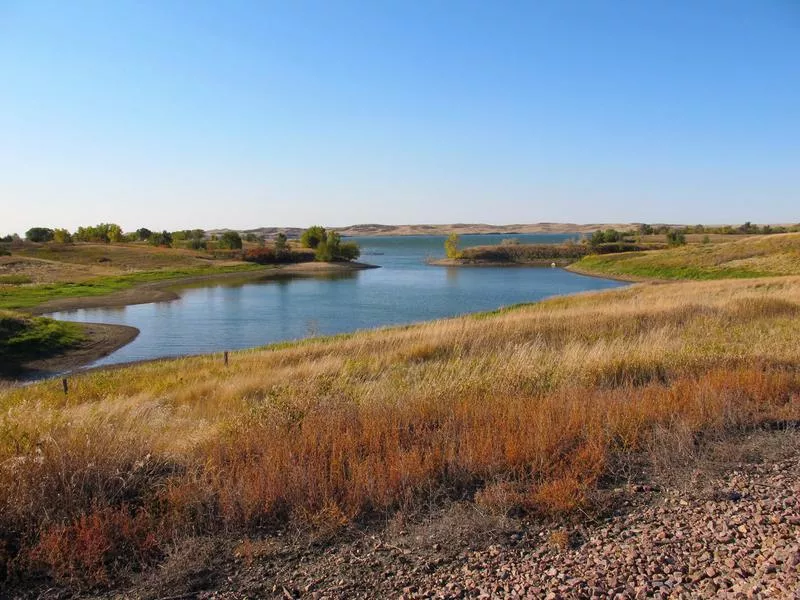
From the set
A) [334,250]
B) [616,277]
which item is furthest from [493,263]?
[616,277]

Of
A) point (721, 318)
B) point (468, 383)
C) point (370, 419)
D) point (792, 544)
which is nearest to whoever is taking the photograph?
point (792, 544)

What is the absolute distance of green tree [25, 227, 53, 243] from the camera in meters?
138

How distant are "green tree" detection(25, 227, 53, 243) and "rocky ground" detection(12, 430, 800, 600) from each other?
159 m

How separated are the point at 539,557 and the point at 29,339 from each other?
3225cm

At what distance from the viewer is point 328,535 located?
13.6 feet

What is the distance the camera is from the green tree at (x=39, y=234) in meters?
138

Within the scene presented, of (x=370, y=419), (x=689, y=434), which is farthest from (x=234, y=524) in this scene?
(x=689, y=434)

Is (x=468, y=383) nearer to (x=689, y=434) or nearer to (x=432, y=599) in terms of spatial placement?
(x=689, y=434)

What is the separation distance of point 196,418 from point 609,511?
19.3ft


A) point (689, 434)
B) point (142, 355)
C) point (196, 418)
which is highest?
point (689, 434)

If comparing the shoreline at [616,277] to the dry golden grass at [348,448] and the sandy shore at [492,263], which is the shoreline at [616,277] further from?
the dry golden grass at [348,448]

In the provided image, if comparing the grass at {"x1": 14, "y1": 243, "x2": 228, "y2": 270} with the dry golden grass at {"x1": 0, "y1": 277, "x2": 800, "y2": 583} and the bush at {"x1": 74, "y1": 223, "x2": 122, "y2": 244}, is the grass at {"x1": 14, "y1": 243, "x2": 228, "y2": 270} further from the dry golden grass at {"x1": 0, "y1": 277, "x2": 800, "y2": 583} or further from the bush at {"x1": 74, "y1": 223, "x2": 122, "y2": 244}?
the dry golden grass at {"x1": 0, "y1": 277, "x2": 800, "y2": 583}

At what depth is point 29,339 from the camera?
29.2 meters

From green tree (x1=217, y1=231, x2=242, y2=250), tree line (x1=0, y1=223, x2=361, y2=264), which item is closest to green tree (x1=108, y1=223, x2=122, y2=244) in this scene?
tree line (x1=0, y1=223, x2=361, y2=264)
